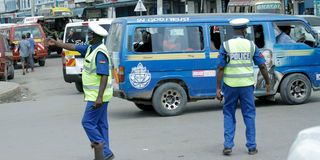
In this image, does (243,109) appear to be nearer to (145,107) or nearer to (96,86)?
(96,86)

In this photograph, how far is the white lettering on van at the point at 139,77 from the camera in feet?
34.8

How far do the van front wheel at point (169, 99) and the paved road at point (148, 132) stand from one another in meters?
0.24

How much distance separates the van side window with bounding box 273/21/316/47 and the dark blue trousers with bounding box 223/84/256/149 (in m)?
4.32

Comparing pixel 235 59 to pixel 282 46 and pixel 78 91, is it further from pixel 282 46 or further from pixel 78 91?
pixel 78 91

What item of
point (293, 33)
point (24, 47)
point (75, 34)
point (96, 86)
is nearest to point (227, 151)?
point (96, 86)

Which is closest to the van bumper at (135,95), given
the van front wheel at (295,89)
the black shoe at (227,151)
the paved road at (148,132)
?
the paved road at (148,132)

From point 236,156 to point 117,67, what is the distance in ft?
13.2

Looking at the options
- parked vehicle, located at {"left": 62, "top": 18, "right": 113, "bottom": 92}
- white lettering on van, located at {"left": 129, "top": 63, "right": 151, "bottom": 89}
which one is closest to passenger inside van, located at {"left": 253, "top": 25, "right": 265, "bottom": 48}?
white lettering on van, located at {"left": 129, "top": 63, "right": 151, "bottom": 89}

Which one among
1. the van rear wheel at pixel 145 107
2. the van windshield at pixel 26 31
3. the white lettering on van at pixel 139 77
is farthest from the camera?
the van windshield at pixel 26 31

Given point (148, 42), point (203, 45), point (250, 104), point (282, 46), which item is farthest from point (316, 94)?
point (250, 104)

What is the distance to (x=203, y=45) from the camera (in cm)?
1098

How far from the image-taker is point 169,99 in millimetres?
10953

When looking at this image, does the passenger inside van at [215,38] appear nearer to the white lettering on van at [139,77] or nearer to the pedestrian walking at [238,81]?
the white lettering on van at [139,77]

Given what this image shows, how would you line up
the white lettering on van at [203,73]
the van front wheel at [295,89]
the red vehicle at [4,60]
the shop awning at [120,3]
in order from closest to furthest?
1. the white lettering on van at [203,73]
2. the van front wheel at [295,89]
3. the red vehicle at [4,60]
4. the shop awning at [120,3]
